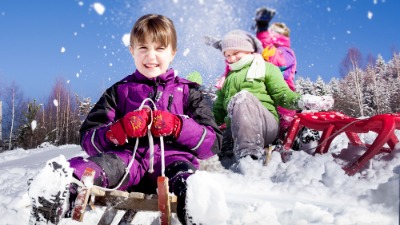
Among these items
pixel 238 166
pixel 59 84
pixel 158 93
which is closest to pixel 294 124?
pixel 238 166

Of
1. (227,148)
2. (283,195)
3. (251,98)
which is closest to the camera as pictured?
(283,195)

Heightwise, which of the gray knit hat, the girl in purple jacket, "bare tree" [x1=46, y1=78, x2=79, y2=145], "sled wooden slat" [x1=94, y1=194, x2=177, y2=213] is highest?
the gray knit hat

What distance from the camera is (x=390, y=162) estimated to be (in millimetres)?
2980

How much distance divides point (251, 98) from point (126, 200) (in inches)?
77.8

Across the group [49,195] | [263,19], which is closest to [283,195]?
[49,195]

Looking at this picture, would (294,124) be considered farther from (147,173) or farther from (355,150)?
(147,173)

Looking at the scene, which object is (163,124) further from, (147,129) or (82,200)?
(82,200)

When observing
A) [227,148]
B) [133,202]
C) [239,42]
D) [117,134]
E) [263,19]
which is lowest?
[227,148]

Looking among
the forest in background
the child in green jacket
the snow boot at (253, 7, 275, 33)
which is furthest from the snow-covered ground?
the forest in background

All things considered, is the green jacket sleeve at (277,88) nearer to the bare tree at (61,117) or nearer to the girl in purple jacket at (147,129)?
the girl in purple jacket at (147,129)

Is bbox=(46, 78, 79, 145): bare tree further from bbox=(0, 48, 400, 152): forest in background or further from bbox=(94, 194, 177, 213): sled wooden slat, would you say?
bbox=(94, 194, 177, 213): sled wooden slat

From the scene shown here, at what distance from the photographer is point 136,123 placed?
74.0 inches

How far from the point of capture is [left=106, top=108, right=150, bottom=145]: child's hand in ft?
6.18

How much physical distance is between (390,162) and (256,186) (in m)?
1.11
